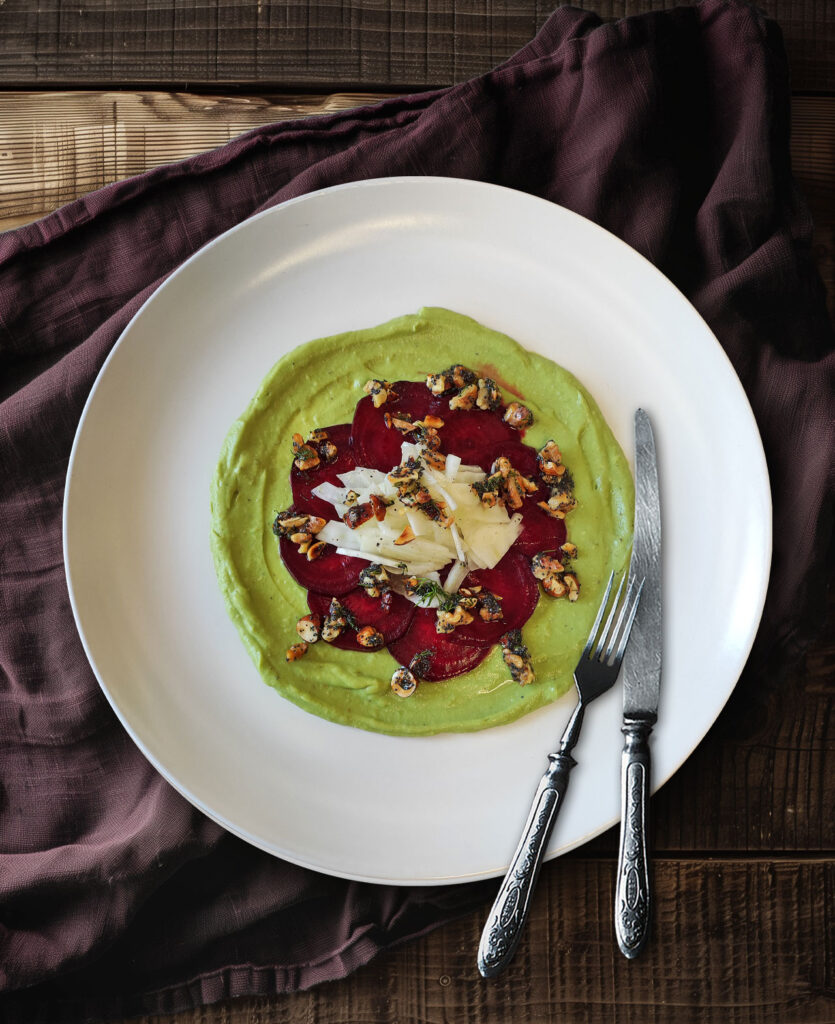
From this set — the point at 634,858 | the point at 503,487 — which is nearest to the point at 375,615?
the point at 503,487

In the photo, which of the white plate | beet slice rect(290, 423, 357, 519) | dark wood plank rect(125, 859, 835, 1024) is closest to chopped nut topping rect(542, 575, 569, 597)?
the white plate

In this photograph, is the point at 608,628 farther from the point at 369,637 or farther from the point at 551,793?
the point at 369,637

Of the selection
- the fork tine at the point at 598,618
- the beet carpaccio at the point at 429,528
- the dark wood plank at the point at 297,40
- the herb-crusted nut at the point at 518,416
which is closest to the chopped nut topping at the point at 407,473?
the beet carpaccio at the point at 429,528

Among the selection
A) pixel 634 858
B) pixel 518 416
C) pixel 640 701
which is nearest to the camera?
pixel 634 858

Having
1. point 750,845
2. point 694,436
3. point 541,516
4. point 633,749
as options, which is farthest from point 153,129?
point 750,845

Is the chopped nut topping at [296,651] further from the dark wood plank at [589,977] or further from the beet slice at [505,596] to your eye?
the dark wood plank at [589,977]

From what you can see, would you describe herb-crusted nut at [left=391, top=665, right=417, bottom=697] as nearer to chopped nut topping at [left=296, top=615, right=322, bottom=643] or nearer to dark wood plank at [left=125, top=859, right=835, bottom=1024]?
chopped nut topping at [left=296, top=615, right=322, bottom=643]
